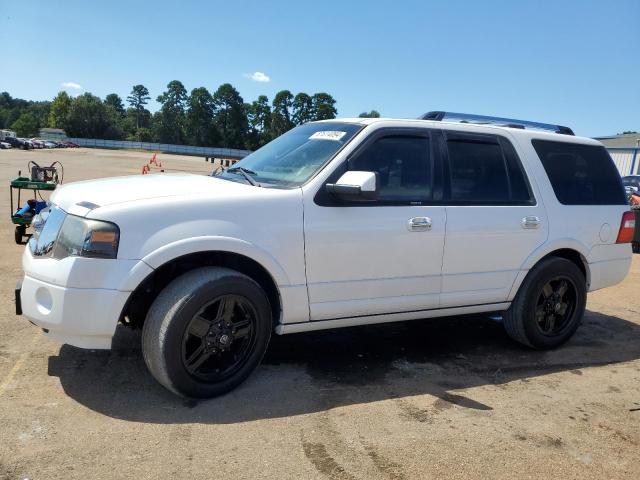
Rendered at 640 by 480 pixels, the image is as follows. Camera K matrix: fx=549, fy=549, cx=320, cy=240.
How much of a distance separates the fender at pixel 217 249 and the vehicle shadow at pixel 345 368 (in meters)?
0.83

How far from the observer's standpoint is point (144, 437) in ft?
10.1

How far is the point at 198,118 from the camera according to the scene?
121 m

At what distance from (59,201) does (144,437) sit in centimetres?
168

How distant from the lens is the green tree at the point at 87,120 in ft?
379

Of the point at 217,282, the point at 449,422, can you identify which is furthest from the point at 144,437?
the point at 449,422

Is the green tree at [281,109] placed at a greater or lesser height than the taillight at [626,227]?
greater

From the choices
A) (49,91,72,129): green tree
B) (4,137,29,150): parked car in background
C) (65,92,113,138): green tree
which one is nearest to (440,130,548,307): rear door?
(4,137,29,150): parked car in background

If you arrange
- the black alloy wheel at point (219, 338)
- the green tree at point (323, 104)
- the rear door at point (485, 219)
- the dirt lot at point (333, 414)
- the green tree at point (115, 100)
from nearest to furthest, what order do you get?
the dirt lot at point (333, 414) < the black alloy wheel at point (219, 338) < the rear door at point (485, 219) < the green tree at point (323, 104) < the green tree at point (115, 100)

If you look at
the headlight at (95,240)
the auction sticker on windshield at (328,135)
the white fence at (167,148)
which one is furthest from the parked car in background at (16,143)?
the headlight at (95,240)

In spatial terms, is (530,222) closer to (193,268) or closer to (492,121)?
(492,121)

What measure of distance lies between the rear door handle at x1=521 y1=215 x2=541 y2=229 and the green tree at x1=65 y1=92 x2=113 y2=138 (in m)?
124

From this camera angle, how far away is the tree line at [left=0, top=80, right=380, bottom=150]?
11550 cm

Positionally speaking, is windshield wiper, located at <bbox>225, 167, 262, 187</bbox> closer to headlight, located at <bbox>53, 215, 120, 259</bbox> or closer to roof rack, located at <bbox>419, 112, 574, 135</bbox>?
headlight, located at <bbox>53, 215, 120, 259</bbox>

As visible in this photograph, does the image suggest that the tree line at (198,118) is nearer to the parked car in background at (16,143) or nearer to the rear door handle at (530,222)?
the parked car in background at (16,143)
